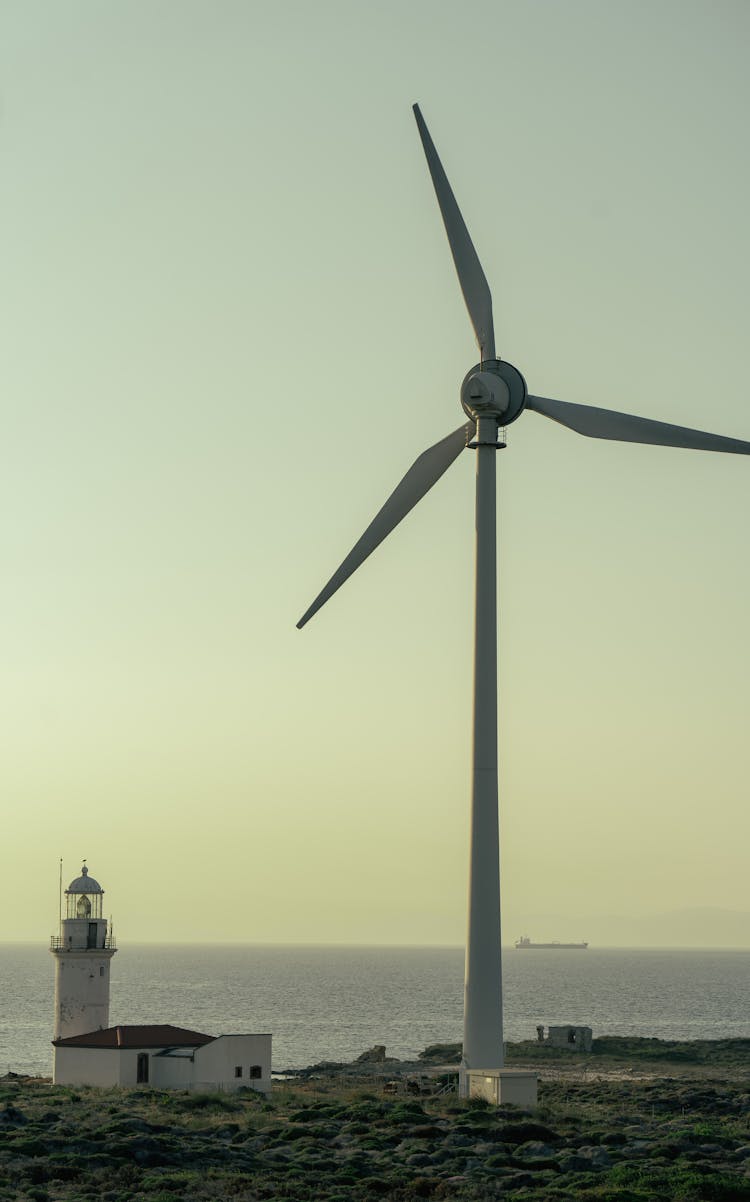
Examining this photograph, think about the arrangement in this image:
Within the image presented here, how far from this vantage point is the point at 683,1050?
100 meters

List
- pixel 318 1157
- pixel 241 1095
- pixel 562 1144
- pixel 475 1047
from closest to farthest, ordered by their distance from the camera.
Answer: pixel 318 1157, pixel 562 1144, pixel 475 1047, pixel 241 1095

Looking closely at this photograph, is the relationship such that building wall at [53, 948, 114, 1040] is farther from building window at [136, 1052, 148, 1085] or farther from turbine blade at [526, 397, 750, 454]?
turbine blade at [526, 397, 750, 454]

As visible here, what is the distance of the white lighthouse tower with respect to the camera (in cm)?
6234

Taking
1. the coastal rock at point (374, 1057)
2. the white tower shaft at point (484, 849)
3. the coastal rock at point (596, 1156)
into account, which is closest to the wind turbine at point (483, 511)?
the white tower shaft at point (484, 849)

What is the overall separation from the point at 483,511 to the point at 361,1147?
19.4m

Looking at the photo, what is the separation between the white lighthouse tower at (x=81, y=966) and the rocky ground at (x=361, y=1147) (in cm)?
298

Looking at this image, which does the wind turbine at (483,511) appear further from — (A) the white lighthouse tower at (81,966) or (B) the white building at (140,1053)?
(A) the white lighthouse tower at (81,966)

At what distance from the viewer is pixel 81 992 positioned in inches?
2477

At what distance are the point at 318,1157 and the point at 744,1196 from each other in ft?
36.8

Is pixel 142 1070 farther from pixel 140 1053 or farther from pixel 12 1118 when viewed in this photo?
pixel 12 1118

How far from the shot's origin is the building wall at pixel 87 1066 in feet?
186

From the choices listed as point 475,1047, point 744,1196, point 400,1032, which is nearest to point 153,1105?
point 475,1047

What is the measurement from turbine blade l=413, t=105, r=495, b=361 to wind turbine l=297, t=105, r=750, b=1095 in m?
0.03

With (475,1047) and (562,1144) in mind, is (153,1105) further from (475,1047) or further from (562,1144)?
(562,1144)
